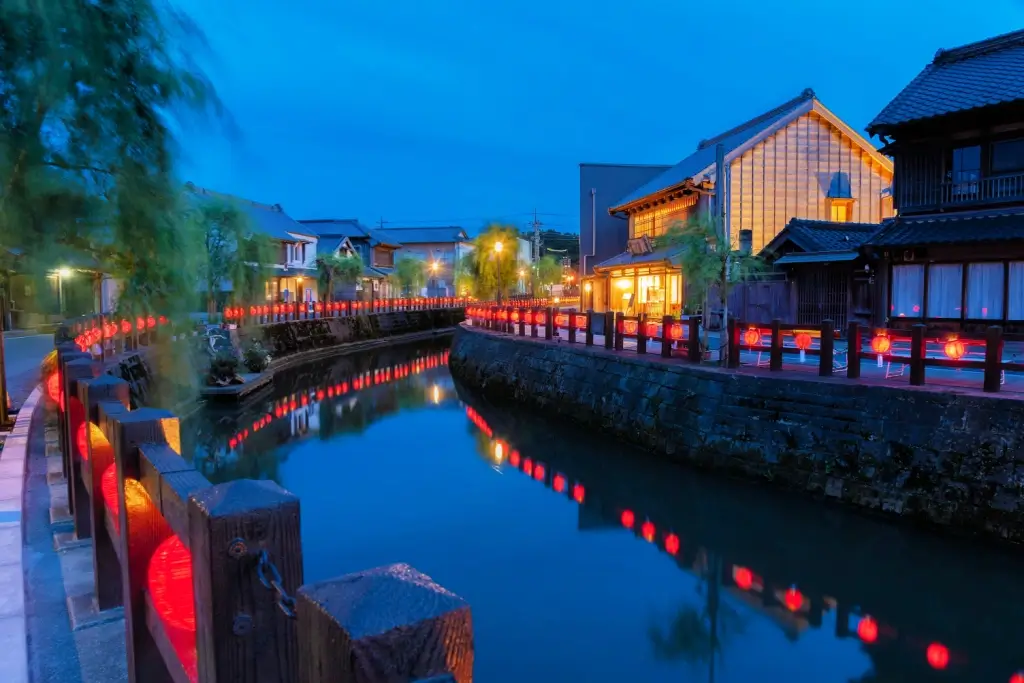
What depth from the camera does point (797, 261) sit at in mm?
20484

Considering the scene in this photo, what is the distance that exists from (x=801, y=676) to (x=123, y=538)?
619cm

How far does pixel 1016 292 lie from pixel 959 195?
263 cm

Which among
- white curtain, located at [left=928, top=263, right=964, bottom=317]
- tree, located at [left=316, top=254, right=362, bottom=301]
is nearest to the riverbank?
white curtain, located at [left=928, top=263, right=964, bottom=317]

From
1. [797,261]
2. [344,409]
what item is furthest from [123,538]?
[797,261]

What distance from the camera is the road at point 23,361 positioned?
44.4ft

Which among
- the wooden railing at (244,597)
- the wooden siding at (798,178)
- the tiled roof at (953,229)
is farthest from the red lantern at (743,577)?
the wooden siding at (798,178)

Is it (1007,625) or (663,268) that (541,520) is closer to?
(1007,625)

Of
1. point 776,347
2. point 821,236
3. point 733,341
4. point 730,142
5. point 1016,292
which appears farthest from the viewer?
point 730,142

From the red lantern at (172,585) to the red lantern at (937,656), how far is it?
6931mm

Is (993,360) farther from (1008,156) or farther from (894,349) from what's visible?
(1008,156)

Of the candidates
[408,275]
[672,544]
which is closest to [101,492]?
[672,544]

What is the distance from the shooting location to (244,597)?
1.91 metres

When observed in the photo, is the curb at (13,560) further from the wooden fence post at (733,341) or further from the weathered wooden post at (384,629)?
the wooden fence post at (733,341)

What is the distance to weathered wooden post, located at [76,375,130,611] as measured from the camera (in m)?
4.20
